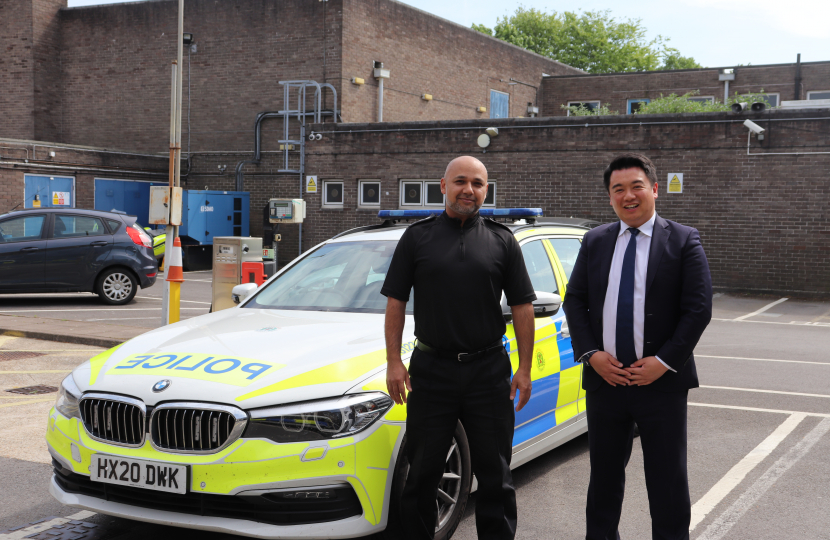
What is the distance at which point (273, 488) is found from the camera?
3.38 metres

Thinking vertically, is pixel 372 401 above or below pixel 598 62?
below

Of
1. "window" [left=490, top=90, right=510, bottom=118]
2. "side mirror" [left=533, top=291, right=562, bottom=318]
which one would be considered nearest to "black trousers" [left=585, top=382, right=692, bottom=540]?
"side mirror" [left=533, top=291, right=562, bottom=318]

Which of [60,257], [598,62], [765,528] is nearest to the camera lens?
[765,528]

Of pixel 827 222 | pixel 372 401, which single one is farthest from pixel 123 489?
pixel 827 222

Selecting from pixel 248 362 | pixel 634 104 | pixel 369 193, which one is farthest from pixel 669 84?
pixel 248 362

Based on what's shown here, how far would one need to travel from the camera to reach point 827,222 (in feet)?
57.4

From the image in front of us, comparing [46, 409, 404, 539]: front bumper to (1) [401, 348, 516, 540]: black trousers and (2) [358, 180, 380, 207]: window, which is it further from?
(2) [358, 180, 380, 207]: window

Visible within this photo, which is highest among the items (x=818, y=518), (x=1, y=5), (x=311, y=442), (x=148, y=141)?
(x=1, y=5)

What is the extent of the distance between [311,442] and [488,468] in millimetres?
775

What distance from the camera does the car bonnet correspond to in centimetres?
355

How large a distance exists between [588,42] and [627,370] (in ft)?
185

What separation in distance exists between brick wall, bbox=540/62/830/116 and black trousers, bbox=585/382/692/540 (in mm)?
32318

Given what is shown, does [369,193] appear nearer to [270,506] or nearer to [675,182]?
[675,182]

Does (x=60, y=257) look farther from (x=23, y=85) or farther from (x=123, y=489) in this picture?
(x=23, y=85)
